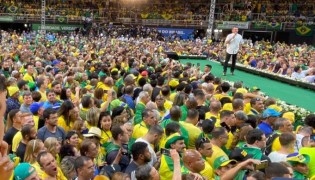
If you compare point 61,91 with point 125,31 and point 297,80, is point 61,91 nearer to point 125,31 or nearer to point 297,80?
point 297,80

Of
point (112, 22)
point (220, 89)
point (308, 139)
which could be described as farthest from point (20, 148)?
point (112, 22)

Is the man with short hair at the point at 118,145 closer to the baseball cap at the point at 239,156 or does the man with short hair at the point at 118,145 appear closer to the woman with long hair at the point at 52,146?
the woman with long hair at the point at 52,146

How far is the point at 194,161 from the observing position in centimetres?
418

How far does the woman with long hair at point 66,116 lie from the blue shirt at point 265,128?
272cm

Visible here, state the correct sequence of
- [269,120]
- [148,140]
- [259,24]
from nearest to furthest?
1. [148,140]
2. [269,120]
3. [259,24]

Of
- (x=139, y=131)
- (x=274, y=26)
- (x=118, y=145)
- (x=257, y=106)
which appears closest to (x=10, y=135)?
(x=118, y=145)

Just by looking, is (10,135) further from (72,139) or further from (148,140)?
(148,140)

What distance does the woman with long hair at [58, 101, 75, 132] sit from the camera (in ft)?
20.3

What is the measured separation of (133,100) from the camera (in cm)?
812

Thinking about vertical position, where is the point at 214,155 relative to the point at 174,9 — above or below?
below

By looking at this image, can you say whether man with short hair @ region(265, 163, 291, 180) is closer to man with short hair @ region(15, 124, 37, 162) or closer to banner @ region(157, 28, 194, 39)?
man with short hair @ region(15, 124, 37, 162)

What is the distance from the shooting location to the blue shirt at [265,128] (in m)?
6.13

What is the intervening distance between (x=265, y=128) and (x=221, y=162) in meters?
Result: 1.94

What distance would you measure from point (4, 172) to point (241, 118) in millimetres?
4570
